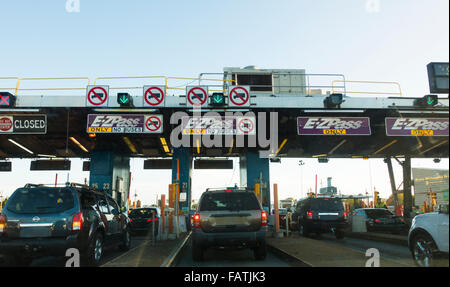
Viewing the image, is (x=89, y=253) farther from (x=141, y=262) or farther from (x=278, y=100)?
(x=278, y=100)

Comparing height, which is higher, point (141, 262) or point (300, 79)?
point (300, 79)

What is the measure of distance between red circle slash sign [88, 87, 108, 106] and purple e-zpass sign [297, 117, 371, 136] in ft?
30.1

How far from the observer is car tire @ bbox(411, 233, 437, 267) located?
6.46 metres

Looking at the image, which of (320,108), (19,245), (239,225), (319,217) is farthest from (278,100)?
(19,245)

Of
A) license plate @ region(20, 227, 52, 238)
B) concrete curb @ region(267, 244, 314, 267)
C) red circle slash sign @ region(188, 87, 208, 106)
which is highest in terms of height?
red circle slash sign @ region(188, 87, 208, 106)

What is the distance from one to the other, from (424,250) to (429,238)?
0.29 metres

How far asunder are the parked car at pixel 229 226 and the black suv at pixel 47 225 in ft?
7.78

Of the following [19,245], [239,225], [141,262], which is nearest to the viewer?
[19,245]

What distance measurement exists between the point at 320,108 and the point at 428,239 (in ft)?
36.1

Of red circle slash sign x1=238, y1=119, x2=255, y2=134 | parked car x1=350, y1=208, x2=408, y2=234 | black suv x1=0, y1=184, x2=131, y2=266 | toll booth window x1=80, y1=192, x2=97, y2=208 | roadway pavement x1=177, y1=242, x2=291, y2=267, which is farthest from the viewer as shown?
parked car x1=350, y1=208, x2=408, y2=234

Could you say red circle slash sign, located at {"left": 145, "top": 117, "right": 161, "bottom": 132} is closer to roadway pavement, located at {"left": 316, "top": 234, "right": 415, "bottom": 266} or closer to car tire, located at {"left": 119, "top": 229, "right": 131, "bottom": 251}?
car tire, located at {"left": 119, "top": 229, "right": 131, "bottom": 251}

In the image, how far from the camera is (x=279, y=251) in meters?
9.68

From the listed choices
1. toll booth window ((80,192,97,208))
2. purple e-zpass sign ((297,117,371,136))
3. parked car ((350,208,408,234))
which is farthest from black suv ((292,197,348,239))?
toll booth window ((80,192,97,208))
